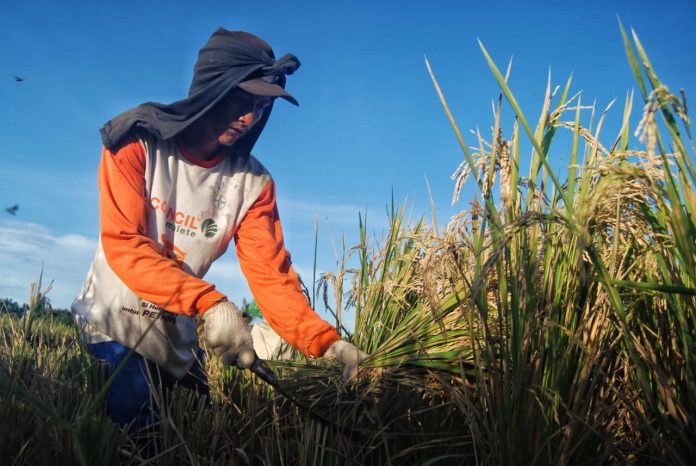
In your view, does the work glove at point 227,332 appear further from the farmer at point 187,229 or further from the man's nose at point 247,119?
the man's nose at point 247,119

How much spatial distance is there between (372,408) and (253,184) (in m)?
1.60

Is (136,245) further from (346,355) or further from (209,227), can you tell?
(346,355)

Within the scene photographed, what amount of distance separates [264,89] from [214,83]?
0.25m

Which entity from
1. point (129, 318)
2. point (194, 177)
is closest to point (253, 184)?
point (194, 177)

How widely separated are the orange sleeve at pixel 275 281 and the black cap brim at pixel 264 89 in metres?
0.62

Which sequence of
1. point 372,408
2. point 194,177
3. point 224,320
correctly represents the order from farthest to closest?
point 194,177 → point 224,320 → point 372,408

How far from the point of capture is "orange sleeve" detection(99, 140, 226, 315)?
2729 millimetres

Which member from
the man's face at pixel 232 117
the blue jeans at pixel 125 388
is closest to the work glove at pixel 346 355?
the blue jeans at pixel 125 388

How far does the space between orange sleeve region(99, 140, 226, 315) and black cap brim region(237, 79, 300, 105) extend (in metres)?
0.59

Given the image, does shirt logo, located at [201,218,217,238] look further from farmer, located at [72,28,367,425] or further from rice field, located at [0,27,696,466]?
rice field, located at [0,27,696,466]

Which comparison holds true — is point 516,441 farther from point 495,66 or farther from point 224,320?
point 224,320

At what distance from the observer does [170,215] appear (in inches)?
127

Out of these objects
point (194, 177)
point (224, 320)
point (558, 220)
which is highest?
point (194, 177)

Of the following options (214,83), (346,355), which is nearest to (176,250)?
(214,83)
